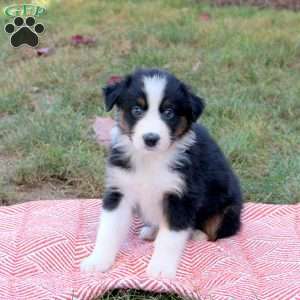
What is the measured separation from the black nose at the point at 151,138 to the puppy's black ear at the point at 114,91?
0.36 m

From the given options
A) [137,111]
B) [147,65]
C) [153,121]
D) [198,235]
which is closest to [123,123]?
[137,111]

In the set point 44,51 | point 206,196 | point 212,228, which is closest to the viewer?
point 206,196

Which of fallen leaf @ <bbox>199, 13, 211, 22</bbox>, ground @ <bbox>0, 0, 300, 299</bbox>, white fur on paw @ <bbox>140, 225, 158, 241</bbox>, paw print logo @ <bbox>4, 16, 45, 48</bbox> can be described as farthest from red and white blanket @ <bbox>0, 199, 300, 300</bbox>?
fallen leaf @ <bbox>199, 13, 211, 22</bbox>

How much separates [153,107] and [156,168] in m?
0.42

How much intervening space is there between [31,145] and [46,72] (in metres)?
1.99

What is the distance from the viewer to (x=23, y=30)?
4820 mm

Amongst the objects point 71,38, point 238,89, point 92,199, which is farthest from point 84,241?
point 71,38

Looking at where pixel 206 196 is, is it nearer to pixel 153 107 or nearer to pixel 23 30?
pixel 153 107

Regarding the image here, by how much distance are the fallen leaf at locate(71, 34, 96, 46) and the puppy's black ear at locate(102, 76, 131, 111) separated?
5.03 metres

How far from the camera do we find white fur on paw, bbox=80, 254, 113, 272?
3.64 metres

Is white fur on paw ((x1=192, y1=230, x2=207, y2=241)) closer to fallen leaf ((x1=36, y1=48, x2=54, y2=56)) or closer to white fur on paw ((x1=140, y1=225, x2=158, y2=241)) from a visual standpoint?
white fur on paw ((x1=140, y1=225, x2=158, y2=241))

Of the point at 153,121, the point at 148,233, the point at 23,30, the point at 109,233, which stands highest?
the point at 23,30

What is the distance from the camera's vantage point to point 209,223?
408cm

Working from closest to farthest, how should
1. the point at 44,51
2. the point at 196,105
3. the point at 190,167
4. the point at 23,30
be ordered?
the point at 196,105
the point at 190,167
the point at 23,30
the point at 44,51
